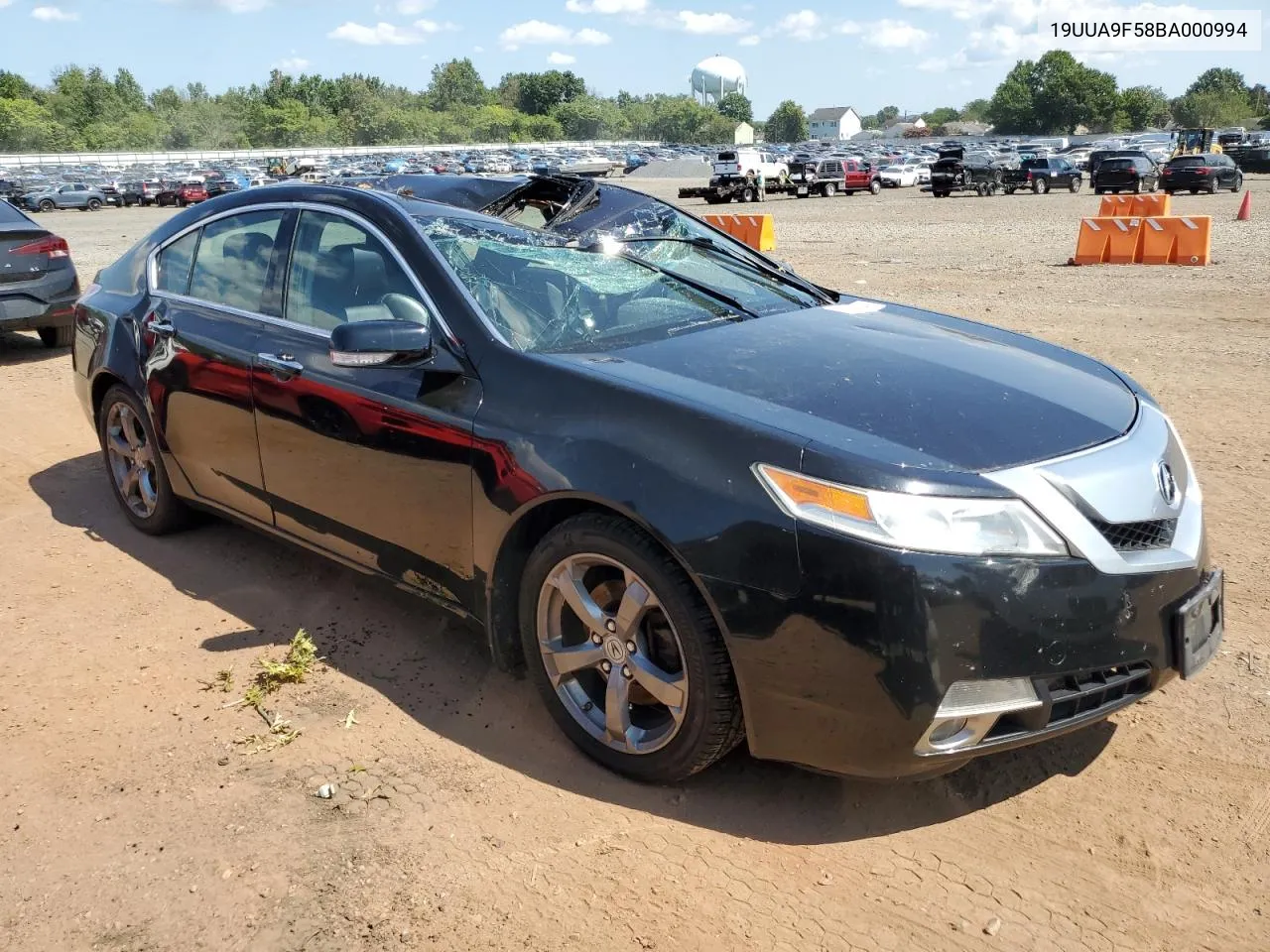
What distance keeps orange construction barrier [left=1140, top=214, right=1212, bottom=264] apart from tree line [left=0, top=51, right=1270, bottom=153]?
107099 mm

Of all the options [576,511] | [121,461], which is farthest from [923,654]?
[121,461]

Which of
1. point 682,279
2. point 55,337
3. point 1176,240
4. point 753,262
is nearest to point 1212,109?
point 1176,240

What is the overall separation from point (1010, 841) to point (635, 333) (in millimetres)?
1877

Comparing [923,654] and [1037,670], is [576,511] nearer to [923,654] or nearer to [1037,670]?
[923,654]

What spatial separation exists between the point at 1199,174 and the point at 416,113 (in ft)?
467

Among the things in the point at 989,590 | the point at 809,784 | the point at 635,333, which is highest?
the point at 635,333

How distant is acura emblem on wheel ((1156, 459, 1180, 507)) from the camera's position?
113 inches

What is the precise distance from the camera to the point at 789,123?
609ft

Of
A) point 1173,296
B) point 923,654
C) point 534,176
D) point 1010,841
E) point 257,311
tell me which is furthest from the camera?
point 1173,296

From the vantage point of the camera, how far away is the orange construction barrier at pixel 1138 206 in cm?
2078

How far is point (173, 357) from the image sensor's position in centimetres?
453

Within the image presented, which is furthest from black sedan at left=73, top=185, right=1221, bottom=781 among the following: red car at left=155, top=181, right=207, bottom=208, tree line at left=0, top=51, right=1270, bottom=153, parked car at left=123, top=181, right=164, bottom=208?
tree line at left=0, top=51, right=1270, bottom=153

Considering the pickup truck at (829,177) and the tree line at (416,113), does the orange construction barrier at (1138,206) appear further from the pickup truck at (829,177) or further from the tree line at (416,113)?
the tree line at (416,113)

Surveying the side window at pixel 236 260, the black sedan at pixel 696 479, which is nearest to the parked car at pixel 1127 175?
the black sedan at pixel 696 479
